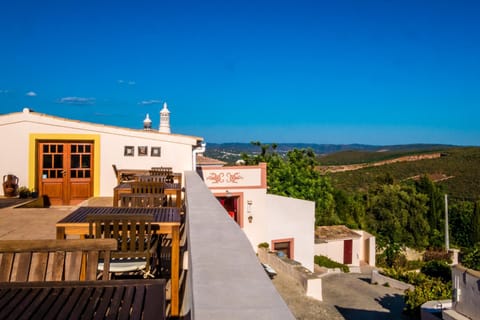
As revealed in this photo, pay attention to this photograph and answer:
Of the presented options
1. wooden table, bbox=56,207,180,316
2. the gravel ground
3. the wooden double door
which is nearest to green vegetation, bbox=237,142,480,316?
the gravel ground

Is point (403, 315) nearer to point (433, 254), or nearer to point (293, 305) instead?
point (293, 305)

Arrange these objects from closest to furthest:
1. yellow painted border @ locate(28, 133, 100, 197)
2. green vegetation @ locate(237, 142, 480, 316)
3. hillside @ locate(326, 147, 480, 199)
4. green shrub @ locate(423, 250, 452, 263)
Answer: yellow painted border @ locate(28, 133, 100, 197) → green vegetation @ locate(237, 142, 480, 316) → green shrub @ locate(423, 250, 452, 263) → hillside @ locate(326, 147, 480, 199)

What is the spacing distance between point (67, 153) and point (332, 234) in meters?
17.4

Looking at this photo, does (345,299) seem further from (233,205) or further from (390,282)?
(233,205)

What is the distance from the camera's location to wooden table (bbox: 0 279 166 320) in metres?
1.56

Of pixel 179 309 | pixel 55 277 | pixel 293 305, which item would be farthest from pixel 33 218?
pixel 293 305

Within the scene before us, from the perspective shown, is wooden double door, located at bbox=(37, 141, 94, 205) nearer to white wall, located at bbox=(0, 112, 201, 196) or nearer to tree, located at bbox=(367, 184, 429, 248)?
white wall, located at bbox=(0, 112, 201, 196)

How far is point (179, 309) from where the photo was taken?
11.3 feet

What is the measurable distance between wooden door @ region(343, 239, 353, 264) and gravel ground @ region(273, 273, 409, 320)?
1.92 metres

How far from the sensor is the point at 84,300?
1.68 meters

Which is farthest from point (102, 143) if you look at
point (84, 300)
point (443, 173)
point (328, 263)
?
point (443, 173)

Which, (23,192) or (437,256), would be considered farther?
(437,256)

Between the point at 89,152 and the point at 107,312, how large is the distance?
9.81m

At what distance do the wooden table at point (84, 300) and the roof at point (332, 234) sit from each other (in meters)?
22.4
